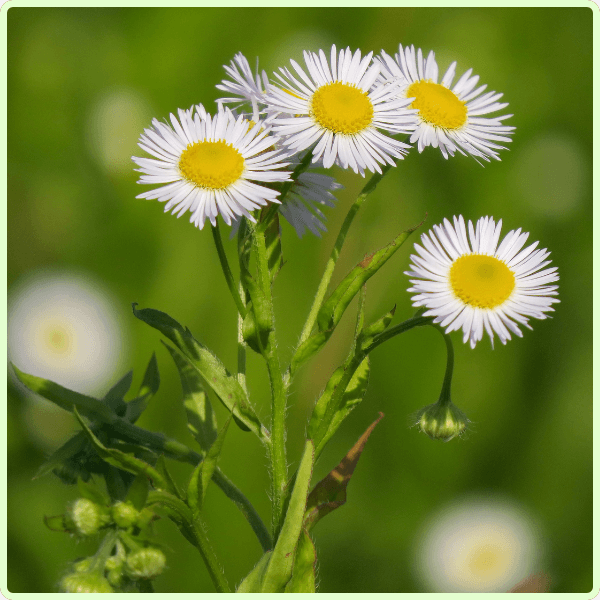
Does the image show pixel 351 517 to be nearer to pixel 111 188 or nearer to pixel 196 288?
pixel 196 288

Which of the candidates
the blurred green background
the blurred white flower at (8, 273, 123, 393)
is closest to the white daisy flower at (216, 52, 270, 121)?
the blurred green background

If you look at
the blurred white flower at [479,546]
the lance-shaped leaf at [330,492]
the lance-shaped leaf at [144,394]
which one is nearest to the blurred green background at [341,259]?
the blurred white flower at [479,546]

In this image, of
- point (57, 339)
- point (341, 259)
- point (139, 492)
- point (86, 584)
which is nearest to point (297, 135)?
point (139, 492)

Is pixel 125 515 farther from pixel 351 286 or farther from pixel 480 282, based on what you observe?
pixel 480 282

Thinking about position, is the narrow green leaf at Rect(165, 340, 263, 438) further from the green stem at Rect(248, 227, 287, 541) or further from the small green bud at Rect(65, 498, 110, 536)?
the small green bud at Rect(65, 498, 110, 536)

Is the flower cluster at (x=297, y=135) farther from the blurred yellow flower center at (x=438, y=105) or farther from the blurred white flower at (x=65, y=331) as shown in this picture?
the blurred white flower at (x=65, y=331)
